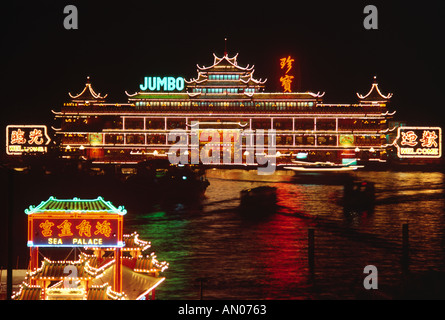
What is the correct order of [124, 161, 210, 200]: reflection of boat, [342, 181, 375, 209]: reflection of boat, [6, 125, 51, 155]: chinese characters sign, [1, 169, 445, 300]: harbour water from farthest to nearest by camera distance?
[6, 125, 51, 155]: chinese characters sign, [124, 161, 210, 200]: reflection of boat, [342, 181, 375, 209]: reflection of boat, [1, 169, 445, 300]: harbour water

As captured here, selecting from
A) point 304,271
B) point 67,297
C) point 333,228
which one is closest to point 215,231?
point 333,228

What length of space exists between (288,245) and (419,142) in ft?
245

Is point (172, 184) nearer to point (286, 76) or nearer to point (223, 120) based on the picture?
point (223, 120)

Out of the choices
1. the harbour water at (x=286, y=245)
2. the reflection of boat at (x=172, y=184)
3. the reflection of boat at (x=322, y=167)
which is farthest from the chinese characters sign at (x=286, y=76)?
the harbour water at (x=286, y=245)

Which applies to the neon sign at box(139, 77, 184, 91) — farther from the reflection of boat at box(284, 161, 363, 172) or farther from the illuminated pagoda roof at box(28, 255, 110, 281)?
the illuminated pagoda roof at box(28, 255, 110, 281)

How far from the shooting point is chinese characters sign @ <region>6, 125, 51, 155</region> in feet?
289


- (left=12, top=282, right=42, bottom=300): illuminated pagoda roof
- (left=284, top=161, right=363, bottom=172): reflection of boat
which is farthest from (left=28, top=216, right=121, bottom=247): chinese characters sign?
(left=284, top=161, right=363, bottom=172): reflection of boat

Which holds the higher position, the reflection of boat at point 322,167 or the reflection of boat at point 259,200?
the reflection of boat at point 322,167

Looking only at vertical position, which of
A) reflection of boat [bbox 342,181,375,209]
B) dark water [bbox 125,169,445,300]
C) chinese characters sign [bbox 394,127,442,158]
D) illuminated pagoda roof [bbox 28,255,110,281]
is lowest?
dark water [bbox 125,169,445,300]

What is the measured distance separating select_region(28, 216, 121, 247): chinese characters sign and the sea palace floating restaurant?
80216 millimetres

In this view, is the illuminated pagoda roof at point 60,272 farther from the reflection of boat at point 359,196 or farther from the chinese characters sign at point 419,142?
the chinese characters sign at point 419,142

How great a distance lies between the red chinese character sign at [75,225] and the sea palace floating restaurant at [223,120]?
8020 centimetres

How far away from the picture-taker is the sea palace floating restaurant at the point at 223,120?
3625 inches
